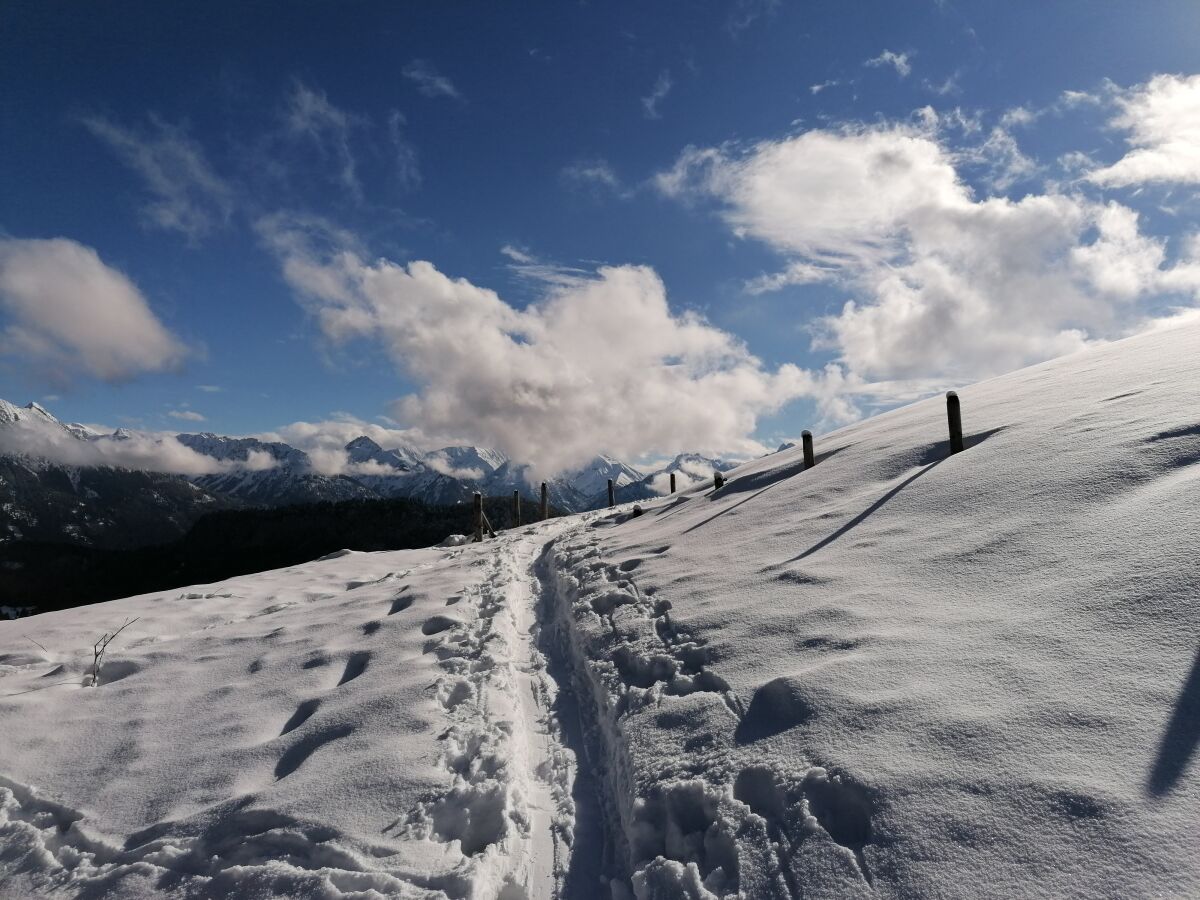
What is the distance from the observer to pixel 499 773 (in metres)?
4.93

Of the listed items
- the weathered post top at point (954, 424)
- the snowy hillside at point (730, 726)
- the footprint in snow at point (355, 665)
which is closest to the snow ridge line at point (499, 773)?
the snowy hillside at point (730, 726)

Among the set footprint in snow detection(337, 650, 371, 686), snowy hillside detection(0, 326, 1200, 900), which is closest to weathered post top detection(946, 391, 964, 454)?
snowy hillside detection(0, 326, 1200, 900)

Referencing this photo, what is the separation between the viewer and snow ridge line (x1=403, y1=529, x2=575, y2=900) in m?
4.04

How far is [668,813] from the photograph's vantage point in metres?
4.05

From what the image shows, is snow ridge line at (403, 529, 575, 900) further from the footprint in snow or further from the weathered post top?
the weathered post top

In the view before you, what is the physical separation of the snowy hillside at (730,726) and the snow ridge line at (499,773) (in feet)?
0.09

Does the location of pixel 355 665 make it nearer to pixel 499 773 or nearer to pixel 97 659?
pixel 499 773

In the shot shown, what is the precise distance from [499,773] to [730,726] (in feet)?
6.34

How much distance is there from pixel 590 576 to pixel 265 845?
23.7 feet

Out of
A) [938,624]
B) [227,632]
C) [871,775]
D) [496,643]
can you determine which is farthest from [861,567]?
[227,632]

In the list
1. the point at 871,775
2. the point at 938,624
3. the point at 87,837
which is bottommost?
the point at 87,837

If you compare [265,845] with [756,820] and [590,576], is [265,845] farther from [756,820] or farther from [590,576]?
[590,576]

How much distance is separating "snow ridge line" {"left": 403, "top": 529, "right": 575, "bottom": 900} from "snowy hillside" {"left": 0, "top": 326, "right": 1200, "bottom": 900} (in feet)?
0.09

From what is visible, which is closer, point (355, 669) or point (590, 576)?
point (355, 669)
